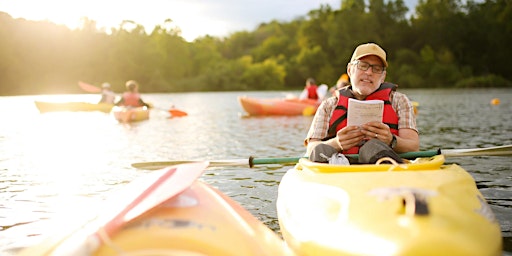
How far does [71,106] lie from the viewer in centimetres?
1900

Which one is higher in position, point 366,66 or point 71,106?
point 366,66

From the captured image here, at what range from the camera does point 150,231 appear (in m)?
2.32

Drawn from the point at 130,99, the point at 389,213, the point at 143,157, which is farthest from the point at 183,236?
the point at 130,99

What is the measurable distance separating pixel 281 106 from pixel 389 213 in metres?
14.2

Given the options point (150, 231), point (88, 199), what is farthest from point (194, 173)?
point (88, 199)

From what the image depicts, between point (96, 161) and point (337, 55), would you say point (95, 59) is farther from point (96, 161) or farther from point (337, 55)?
point (96, 161)

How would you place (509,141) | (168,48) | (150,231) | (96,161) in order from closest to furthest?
(150,231) < (96,161) < (509,141) < (168,48)

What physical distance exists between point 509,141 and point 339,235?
8.20m

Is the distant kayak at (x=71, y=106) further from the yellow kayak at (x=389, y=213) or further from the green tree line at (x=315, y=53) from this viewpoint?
the green tree line at (x=315, y=53)

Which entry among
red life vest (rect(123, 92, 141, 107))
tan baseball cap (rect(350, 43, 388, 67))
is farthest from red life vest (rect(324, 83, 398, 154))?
red life vest (rect(123, 92, 141, 107))

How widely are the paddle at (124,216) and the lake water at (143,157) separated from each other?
0.33 meters

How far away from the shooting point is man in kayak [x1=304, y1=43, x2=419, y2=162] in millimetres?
3836

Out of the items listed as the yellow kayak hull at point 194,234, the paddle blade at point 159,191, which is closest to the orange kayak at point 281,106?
the paddle blade at point 159,191

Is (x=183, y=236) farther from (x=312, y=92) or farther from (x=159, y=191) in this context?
(x=312, y=92)
